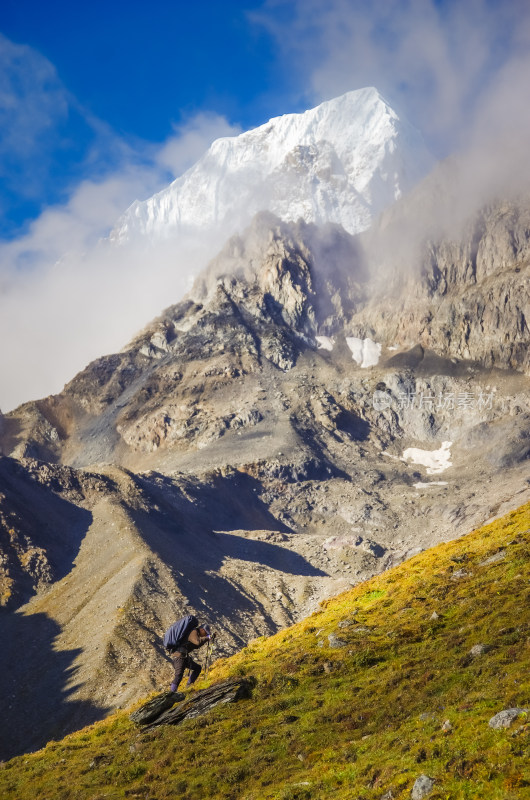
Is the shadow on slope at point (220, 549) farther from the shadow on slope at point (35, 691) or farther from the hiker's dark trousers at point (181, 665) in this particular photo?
the hiker's dark trousers at point (181, 665)

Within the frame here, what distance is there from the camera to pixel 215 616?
92.1 meters

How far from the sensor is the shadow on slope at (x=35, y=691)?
61.6 m

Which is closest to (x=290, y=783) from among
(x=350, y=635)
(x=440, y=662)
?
(x=440, y=662)

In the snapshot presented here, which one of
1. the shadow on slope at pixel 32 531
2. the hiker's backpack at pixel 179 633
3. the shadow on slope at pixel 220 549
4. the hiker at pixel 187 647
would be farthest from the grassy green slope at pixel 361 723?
the shadow on slope at pixel 32 531

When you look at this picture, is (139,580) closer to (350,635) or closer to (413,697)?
(350,635)

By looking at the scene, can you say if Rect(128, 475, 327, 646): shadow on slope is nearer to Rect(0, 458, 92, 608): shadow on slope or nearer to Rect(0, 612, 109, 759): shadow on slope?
Rect(0, 458, 92, 608): shadow on slope

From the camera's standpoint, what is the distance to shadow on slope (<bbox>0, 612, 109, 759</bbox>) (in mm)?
61594

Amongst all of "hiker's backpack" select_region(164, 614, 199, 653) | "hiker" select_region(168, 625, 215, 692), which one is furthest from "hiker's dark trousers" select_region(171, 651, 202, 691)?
"hiker's backpack" select_region(164, 614, 199, 653)

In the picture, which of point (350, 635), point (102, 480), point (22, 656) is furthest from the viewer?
point (102, 480)

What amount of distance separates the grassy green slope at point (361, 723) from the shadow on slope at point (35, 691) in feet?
124

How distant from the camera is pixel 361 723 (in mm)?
20547

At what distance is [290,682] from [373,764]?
912cm

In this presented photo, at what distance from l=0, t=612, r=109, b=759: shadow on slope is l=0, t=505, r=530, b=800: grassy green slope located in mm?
37937

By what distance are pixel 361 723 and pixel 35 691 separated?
58775 millimetres
